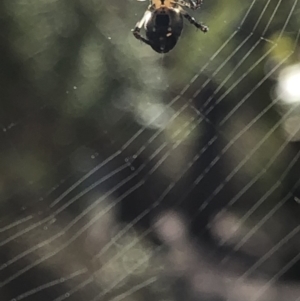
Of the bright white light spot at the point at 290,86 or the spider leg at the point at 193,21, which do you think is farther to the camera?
the bright white light spot at the point at 290,86

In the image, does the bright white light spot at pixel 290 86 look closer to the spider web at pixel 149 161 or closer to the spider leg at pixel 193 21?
the spider web at pixel 149 161

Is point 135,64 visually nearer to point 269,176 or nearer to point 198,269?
point 269,176

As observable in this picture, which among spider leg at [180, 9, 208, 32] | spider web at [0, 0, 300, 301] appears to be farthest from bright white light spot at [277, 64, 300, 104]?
spider leg at [180, 9, 208, 32]

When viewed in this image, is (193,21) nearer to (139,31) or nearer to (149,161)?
(139,31)

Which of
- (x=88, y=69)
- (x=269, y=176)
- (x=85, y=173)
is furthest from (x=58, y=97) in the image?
(x=269, y=176)

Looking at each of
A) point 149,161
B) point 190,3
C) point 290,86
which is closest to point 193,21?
point 190,3

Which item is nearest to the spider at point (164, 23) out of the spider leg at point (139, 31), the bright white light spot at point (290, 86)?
the spider leg at point (139, 31)
